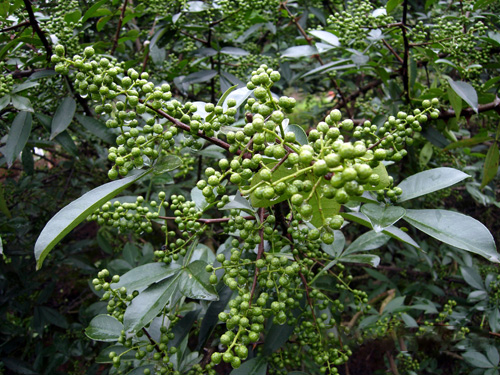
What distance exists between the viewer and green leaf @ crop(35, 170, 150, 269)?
0.99 metres

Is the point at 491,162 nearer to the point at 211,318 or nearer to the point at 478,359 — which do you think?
the point at 478,359

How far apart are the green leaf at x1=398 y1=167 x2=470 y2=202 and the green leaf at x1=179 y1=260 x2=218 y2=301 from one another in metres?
0.72

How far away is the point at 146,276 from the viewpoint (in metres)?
1.39

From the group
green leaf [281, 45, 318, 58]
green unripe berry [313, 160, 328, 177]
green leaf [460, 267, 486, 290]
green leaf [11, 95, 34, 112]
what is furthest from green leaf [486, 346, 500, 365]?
green leaf [11, 95, 34, 112]

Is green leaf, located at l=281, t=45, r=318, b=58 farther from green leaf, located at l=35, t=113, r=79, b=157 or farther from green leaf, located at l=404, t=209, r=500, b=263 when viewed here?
green leaf, located at l=404, t=209, r=500, b=263

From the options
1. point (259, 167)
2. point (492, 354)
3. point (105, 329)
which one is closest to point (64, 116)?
point (105, 329)

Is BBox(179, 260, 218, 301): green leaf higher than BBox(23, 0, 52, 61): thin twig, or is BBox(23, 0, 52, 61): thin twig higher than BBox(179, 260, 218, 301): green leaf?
BBox(23, 0, 52, 61): thin twig

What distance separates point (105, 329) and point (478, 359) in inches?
93.5

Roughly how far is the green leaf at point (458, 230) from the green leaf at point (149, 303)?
2.80 ft

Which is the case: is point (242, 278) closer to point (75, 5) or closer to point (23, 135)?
point (23, 135)

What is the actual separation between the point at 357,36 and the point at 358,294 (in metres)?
1.54

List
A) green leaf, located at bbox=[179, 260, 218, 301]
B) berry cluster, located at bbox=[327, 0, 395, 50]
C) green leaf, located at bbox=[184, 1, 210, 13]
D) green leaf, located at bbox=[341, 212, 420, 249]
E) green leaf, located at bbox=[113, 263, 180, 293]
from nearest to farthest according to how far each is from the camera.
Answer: green leaf, located at bbox=[341, 212, 420, 249]
green leaf, located at bbox=[179, 260, 218, 301]
green leaf, located at bbox=[113, 263, 180, 293]
berry cluster, located at bbox=[327, 0, 395, 50]
green leaf, located at bbox=[184, 1, 210, 13]

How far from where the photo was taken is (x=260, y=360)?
1559 mm

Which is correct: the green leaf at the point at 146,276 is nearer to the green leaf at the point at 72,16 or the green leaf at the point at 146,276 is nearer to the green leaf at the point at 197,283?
the green leaf at the point at 197,283
